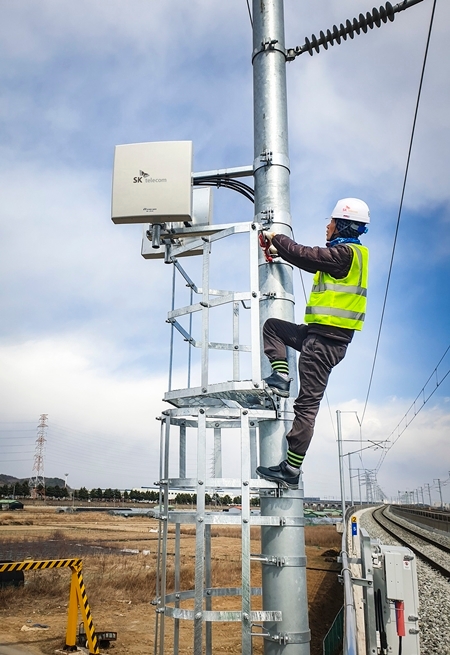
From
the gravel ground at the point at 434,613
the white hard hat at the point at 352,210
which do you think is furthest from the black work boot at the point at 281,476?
the gravel ground at the point at 434,613

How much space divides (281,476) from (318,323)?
3.79ft

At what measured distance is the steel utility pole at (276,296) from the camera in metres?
3.97

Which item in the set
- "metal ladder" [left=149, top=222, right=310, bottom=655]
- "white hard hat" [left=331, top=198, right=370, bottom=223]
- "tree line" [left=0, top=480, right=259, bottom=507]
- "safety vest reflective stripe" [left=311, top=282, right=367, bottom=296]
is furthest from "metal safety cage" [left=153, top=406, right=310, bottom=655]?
"tree line" [left=0, top=480, right=259, bottom=507]

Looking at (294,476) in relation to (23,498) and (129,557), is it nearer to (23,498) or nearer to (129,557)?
(129,557)

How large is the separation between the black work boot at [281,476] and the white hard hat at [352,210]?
6.29ft

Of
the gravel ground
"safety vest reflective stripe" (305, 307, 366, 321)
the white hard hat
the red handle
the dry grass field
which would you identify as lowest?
the dry grass field

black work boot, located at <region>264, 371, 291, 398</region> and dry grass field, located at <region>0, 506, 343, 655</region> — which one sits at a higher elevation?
black work boot, located at <region>264, 371, 291, 398</region>

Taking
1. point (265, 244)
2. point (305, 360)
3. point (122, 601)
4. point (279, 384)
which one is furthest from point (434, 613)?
point (265, 244)

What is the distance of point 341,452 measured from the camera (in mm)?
30875

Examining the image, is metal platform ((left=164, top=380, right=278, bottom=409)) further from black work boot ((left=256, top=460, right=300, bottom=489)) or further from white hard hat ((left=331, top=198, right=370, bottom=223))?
white hard hat ((left=331, top=198, right=370, bottom=223))

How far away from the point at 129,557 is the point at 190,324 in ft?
64.4

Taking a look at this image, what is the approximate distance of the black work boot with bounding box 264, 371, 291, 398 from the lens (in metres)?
4.22

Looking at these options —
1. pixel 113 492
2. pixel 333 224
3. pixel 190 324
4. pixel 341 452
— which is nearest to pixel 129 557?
pixel 341 452

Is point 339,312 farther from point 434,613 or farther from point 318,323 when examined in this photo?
point 434,613
